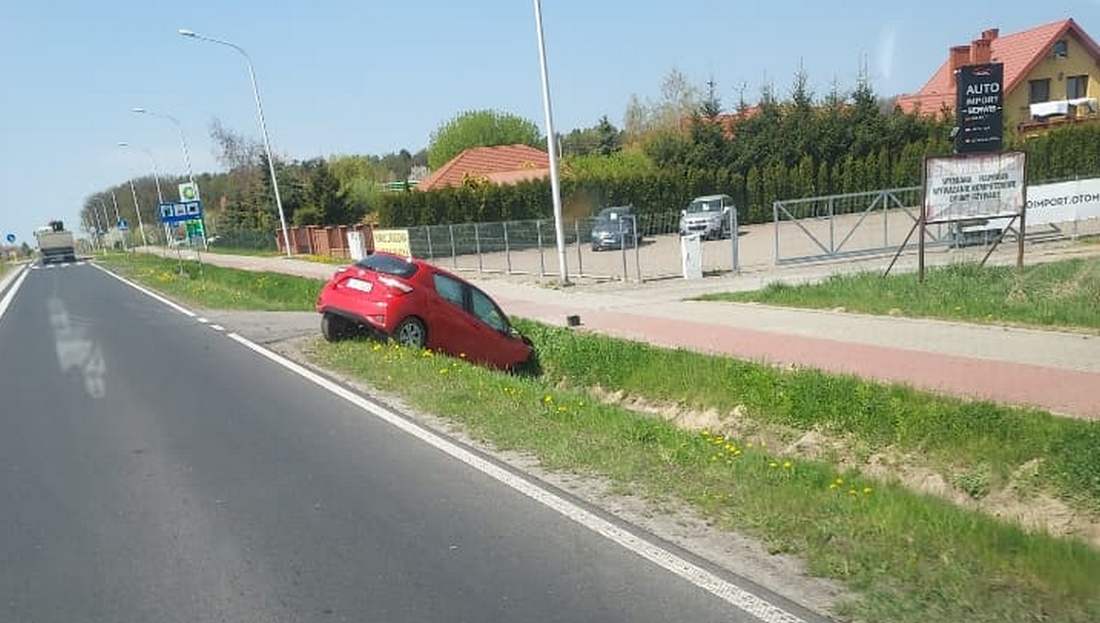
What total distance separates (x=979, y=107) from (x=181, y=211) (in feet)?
88.2

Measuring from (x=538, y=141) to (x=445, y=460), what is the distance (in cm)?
9528

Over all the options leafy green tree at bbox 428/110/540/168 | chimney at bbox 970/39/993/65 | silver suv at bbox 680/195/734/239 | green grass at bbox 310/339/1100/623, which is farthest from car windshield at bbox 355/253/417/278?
leafy green tree at bbox 428/110/540/168

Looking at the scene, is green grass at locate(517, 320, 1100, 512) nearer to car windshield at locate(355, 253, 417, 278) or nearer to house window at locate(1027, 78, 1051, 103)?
car windshield at locate(355, 253, 417, 278)

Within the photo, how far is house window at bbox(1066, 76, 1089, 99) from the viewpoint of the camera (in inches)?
2219

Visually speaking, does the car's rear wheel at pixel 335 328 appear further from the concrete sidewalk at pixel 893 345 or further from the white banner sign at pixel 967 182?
the white banner sign at pixel 967 182

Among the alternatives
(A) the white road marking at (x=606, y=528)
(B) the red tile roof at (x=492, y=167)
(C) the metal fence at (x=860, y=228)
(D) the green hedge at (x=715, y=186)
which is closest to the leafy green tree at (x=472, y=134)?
(B) the red tile roof at (x=492, y=167)

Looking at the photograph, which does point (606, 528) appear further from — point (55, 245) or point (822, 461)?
point (55, 245)

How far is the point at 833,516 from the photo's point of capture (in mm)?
5281

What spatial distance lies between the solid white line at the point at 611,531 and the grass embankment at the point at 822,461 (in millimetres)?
398

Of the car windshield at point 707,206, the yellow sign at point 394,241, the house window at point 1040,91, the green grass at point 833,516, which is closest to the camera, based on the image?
the green grass at point 833,516

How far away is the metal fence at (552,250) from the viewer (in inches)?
1055

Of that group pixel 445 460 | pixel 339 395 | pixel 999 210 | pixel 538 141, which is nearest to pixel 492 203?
pixel 999 210

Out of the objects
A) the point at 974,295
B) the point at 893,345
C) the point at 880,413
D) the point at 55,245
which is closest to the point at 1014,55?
the point at 974,295

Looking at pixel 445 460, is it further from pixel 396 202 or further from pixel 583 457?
pixel 396 202
